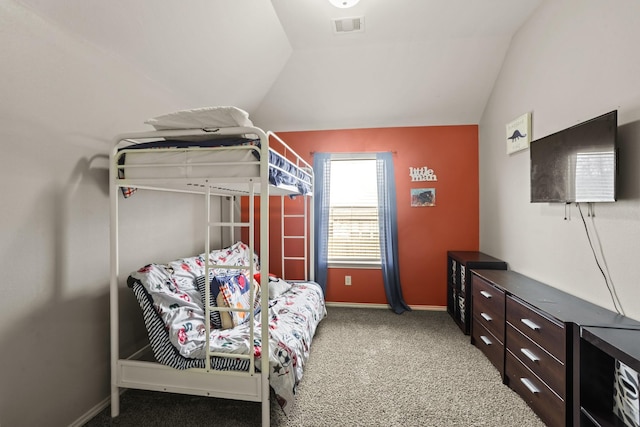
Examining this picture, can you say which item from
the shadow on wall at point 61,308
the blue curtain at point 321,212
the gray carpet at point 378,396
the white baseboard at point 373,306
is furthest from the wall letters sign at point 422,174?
the shadow on wall at point 61,308

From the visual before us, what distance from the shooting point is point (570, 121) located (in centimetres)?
210

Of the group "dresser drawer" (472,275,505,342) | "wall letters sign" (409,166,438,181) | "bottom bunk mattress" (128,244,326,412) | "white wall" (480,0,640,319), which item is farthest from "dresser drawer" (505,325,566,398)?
"wall letters sign" (409,166,438,181)

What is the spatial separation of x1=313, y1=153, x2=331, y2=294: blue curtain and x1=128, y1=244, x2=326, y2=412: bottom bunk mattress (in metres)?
1.50

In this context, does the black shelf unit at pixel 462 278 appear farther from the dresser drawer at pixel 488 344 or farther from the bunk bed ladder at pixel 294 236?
the bunk bed ladder at pixel 294 236

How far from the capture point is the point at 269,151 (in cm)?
175

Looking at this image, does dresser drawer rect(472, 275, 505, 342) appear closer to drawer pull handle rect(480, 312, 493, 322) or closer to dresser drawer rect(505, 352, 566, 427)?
drawer pull handle rect(480, 312, 493, 322)

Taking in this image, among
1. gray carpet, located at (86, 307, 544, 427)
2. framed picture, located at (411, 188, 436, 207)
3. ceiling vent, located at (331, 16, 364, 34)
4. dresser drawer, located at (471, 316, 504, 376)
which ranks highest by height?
ceiling vent, located at (331, 16, 364, 34)

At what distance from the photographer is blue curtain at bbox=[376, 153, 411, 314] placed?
3.79 m

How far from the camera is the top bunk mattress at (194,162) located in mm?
1709

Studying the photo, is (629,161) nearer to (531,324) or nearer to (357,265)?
(531,324)

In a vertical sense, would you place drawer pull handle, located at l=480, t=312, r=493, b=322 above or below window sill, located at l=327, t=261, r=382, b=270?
below

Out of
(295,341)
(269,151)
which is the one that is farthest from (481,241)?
(269,151)

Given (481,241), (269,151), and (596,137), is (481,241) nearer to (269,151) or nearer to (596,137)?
(596,137)

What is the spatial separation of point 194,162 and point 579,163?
2323 mm
